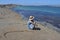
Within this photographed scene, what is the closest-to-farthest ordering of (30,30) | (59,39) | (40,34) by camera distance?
(59,39), (40,34), (30,30)

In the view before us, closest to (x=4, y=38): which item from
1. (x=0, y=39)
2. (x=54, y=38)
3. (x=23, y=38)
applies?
(x=0, y=39)

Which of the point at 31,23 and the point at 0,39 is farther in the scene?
the point at 31,23

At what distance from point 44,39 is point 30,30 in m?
2.36

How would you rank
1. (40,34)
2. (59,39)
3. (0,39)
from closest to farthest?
(0,39)
(59,39)
(40,34)

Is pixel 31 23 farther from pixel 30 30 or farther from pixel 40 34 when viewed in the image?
pixel 40 34

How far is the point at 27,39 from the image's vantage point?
419 inches

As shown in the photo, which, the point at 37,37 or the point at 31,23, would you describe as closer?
the point at 37,37

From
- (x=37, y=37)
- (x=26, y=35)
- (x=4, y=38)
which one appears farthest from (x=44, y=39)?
(x=4, y=38)

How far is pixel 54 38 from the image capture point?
1106 cm

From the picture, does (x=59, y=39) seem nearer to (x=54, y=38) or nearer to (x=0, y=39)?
(x=54, y=38)

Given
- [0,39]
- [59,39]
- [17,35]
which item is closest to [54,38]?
[59,39]

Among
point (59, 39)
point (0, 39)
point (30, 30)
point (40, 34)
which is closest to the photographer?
point (0, 39)

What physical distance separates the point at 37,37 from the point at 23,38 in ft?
2.72

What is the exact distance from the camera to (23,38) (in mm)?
10836
